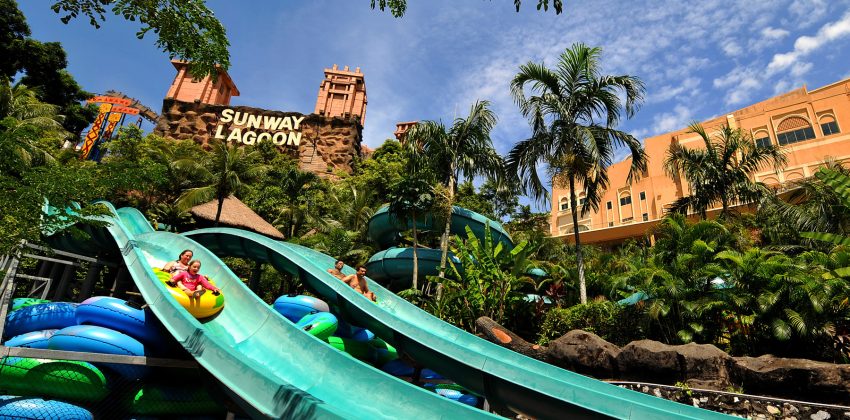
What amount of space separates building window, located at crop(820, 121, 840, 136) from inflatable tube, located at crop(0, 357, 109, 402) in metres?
43.3

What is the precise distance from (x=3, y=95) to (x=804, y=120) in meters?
52.6

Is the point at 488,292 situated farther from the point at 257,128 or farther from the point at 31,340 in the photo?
the point at 257,128

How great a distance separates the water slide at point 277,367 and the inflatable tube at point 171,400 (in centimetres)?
100

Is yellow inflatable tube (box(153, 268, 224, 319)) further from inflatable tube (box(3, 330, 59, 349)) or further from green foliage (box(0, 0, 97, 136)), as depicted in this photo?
green foliage (box(0, 0, 97, 136))

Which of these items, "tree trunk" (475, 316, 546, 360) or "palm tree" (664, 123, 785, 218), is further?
"palm tree" (664, 123, 785, 218)

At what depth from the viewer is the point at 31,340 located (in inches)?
253

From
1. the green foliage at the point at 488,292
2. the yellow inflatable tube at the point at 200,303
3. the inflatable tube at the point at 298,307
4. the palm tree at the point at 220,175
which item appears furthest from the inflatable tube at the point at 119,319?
the palm tree at the point at 220,175

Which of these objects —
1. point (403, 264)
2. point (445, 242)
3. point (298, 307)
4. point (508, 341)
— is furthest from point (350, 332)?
point (403, 264)

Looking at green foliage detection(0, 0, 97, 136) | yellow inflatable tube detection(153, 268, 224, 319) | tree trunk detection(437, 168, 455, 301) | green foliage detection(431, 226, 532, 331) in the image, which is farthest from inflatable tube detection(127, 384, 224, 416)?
green foliage detection(0, 0, 97, 136)

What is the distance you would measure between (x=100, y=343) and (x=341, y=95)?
44.7m

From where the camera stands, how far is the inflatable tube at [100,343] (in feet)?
19.7

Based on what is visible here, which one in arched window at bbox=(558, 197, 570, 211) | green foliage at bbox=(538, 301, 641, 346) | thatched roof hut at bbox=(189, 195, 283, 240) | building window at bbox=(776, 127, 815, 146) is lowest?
green foliage at bbox=(538, 301, 641, 346)

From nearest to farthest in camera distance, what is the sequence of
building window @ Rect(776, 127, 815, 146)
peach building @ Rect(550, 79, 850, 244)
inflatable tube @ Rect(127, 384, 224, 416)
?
inflatable tube @ Rect(127, 384, 224, 416) → peach building @ Rect(550, 79, 850, 244) → building window @ Rect(776, 127, 815, 146)

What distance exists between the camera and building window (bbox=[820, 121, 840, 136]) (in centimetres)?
3271
